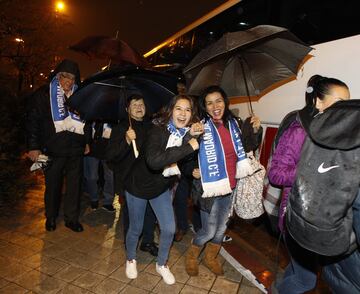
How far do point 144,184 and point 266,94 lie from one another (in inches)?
98.9

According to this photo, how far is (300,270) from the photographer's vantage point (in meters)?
2.37

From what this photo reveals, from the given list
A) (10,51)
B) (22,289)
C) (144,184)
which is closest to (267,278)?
(144,184)

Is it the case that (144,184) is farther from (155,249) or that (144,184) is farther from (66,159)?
(66,159)

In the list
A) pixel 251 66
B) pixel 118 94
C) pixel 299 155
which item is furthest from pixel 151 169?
pixel 251 66

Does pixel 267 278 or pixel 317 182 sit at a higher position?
pixel 317 182

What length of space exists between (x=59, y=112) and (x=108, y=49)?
115 centimetres

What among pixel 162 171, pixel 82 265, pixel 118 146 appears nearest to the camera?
pixel 162 171

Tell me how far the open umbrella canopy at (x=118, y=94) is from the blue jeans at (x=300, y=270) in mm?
2058

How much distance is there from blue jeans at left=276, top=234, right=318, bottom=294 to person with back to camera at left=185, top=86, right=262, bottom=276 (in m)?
0.94

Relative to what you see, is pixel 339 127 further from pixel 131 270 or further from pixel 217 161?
pixel 131 270

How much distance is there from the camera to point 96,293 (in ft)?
10.1

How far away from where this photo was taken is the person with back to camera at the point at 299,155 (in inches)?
90.4

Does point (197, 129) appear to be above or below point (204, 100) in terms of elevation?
below

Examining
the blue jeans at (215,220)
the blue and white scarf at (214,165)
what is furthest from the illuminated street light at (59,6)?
the blue jeans at (215,220)
